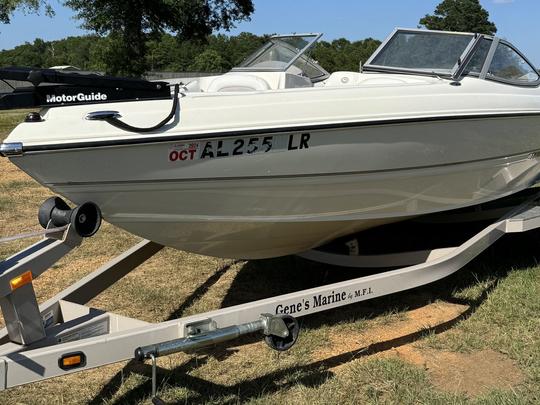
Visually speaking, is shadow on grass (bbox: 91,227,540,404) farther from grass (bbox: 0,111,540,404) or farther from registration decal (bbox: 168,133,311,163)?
registration decal (bbox: 168,133,311,163)

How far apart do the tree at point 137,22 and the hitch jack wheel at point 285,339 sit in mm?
23828

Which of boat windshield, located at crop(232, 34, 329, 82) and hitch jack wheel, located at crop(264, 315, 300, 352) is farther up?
boat windshield, located at crop(232, 34, 329, 82)

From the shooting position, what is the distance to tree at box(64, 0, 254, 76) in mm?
25266

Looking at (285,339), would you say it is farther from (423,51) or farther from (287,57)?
(423,51)

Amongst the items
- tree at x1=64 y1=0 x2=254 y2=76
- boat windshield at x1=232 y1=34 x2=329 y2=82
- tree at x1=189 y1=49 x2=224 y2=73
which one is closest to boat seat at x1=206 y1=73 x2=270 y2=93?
boat windshield at x1=232 y1=34 x2=329 y2=82

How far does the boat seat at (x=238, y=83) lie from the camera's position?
400 cm

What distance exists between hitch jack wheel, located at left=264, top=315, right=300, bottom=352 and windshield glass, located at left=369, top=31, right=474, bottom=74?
2.36 metres

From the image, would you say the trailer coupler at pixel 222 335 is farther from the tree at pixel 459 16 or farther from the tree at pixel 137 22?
the tree at pixel 459 16

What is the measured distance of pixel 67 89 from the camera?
2.87 metres

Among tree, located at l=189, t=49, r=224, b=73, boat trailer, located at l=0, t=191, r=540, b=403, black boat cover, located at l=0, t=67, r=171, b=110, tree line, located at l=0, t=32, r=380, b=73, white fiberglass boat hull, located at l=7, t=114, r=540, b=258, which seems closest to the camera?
boat trailer, located at l=0, t=191, r=540, b=403

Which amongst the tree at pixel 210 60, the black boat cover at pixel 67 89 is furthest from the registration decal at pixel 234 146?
the tree at pixel 210 60

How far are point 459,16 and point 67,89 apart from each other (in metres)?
64.1

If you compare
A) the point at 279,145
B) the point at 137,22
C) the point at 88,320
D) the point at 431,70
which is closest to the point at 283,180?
the point at 279,145

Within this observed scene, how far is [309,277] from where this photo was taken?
4875 mm
